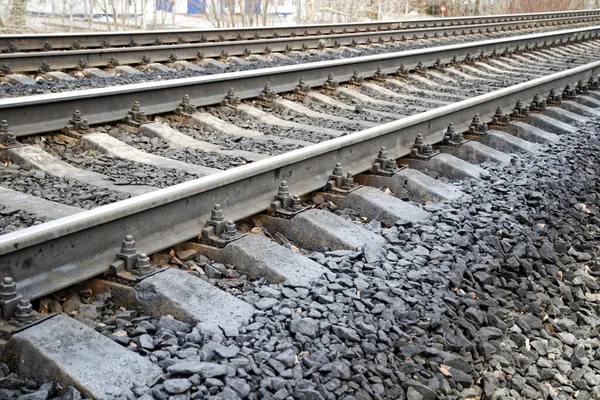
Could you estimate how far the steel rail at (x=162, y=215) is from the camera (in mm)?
3141

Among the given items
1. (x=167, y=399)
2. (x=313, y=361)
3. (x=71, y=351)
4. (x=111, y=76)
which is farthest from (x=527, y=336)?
(x=111, y=76)

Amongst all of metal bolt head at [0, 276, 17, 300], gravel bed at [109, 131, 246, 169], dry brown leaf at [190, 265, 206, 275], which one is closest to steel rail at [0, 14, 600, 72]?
gravel bed at [109, 131, 246, 169]

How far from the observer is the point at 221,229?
3.97 meters

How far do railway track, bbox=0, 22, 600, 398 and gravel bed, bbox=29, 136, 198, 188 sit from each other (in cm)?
2

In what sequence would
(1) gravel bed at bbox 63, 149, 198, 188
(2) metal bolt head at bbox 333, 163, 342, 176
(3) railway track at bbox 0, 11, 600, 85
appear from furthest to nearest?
(3) railway track at bbox 0, 11, 600, 85
(2) metal bolt head at bbox 333, 163, 342, 176
(1) gravel bed at bbox 63, 149, 198, 188

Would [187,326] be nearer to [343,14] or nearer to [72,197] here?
[72,197]

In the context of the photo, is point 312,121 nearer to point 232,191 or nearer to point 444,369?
point 232,191

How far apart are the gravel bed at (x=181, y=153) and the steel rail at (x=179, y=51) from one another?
3.30 metres

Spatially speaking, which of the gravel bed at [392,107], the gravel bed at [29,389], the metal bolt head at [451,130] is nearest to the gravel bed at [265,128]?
the metal bolt head at [451,130]

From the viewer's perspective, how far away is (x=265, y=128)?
661 cm

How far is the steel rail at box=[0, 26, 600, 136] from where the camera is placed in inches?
212

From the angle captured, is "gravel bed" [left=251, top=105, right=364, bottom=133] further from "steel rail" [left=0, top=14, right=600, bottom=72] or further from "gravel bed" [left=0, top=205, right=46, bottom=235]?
"gravel bed" [left=0, top=205, right=46, bottom=235]

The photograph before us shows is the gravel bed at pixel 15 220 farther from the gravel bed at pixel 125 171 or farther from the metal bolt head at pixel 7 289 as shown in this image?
the gravel bed at pixel 125 171

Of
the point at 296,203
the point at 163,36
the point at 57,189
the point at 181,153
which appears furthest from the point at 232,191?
the point at 163,36
